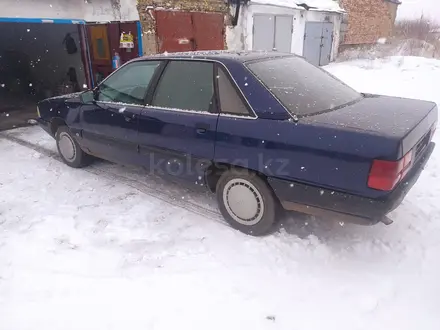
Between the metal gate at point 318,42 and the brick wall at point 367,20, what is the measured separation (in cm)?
177

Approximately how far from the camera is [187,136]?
10.8ft

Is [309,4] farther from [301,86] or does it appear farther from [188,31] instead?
[301,86]

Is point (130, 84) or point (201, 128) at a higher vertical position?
point (130, 84)

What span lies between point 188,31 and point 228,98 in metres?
7.12

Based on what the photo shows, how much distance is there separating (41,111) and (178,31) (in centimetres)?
523

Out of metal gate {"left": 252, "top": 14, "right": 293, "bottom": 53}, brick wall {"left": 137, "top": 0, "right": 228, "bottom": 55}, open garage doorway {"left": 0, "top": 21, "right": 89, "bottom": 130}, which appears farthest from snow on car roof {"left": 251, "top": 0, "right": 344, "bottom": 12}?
open garage doorway {"left": 0, "top": 21, "right": 89, "bottom": 130}

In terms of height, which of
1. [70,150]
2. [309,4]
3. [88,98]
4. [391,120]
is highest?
[309,4]

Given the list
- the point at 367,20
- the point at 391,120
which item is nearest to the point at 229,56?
the point at 391,120

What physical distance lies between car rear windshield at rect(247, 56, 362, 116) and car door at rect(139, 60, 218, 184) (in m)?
0.53

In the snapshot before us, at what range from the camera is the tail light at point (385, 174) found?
232 centimetres

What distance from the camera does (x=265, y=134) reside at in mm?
2799

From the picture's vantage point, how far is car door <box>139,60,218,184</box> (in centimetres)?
319

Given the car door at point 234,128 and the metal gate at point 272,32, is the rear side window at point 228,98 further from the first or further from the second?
the metal gate at point 272,32

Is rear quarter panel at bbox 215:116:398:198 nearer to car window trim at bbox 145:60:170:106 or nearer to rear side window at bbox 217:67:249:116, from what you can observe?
rear side window at bbox 217:67:249:116
